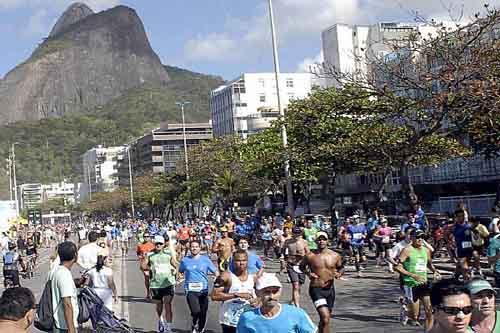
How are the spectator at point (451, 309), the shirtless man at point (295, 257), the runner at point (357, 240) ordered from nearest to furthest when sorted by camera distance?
the spectator at point (451, 309) < the shirtless man at point (295, 257) < the runner at point (357, 240)

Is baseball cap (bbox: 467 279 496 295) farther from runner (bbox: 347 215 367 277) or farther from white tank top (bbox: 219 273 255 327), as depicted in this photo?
runner (bbox: 347 215 367 277)

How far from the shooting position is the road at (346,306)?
11959 millimetres

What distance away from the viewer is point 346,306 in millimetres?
14234

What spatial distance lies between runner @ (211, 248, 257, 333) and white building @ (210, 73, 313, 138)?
4009 inches

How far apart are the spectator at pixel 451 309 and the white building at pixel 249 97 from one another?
10619 cm

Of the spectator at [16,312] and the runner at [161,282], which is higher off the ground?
the spectator at [16,312]

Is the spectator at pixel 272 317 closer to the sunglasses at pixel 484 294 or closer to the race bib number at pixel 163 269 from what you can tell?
the sunglasses at pixel 484 294

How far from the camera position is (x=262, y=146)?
45875mm

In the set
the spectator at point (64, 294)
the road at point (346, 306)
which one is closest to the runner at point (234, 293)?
the spectator at point (64, 294)

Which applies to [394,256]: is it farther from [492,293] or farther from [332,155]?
[332,155]

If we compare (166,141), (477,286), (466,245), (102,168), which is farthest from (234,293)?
(102,168)

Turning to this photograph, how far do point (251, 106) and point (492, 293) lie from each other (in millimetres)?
112511

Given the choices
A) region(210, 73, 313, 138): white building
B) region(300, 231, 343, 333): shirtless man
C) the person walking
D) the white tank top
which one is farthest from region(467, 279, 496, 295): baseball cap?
region(210, 73, 313, 138): white building

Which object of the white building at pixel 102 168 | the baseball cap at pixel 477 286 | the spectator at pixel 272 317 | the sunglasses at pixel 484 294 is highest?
the white building at pixel 102 168
